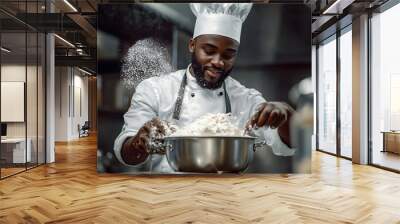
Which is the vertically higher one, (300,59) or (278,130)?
(300,59)

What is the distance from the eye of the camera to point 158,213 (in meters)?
3.70

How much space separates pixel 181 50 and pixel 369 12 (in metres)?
3.78

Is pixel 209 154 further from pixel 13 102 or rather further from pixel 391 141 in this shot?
pixel 391 141

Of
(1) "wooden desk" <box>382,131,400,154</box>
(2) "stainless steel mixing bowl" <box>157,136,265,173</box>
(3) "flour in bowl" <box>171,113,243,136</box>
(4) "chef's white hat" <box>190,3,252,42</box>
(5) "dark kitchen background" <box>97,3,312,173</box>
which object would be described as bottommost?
(1) "wooden desk" <box>382,131,400,154</box>

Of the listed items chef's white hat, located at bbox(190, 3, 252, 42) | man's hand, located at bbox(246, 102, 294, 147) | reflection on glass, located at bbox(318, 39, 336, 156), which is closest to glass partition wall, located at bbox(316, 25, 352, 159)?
reflection on glass, located at bbox(318, 39, 336, 156)

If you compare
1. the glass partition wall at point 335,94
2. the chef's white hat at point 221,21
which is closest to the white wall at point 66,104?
the glass partition wall at point 335,94

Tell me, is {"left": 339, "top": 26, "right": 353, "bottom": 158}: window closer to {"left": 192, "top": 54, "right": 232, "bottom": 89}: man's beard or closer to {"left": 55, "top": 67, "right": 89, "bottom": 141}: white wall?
{"left": 192, "top": 54, "right": 232, "bottom": 89}: man's beard

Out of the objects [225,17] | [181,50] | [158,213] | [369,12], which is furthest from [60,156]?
[225,17]

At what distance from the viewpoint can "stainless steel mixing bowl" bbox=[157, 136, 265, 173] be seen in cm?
70

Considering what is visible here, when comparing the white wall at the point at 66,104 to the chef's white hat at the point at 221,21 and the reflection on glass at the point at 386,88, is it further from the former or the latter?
the chef's white hat at the point at 221,21

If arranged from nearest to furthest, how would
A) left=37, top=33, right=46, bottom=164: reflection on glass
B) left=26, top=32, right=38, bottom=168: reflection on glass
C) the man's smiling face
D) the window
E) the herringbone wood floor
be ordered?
the man's smiling face, the herringbone wood floor, left=26, top=32, right=38, bottom=168: reflection on glass, left=37, top=33, right=46, bottom=164: reflection on glass, the window

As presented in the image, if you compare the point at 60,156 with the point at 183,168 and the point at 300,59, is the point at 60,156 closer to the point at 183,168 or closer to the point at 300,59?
the point at 300,59

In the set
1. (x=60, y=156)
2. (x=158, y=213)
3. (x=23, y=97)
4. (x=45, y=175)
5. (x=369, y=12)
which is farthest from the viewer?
(x=60, y=156)

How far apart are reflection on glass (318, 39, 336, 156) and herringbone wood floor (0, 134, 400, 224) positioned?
3065 millimetres
